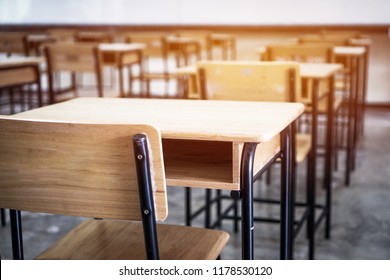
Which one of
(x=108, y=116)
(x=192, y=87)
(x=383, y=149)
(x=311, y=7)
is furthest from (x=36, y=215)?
(x=311, y=7)

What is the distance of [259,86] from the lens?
2018mm

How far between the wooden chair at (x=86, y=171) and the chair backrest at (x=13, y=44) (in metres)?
4.35

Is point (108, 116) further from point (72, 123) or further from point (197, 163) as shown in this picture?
point (72, 123)

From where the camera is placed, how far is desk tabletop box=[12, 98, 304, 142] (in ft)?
3.97

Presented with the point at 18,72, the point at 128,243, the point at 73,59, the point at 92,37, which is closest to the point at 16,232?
the point at 128,243

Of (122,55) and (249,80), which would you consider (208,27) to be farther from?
(249,80)

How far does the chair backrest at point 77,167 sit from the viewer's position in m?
1.02

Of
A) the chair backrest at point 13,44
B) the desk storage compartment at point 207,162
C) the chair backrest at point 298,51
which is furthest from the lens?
the chair backrest at point 13,44

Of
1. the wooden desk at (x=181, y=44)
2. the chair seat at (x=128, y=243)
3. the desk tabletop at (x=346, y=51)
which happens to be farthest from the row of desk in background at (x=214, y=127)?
the wooden desk at (x=181, y=44)

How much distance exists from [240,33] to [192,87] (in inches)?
164

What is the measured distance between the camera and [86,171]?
1.06 meters

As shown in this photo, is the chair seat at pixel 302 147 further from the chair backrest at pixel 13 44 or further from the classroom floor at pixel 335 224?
the chair backrest at pixel 13 44

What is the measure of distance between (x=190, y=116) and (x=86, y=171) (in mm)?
427

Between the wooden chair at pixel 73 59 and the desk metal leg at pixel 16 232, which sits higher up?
the wooden chair at pixel 73 59
